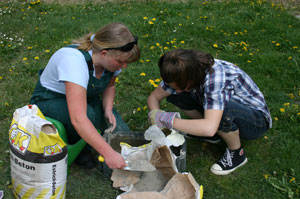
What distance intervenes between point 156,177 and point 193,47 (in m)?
2.35

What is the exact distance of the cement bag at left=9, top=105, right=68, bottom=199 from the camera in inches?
62.9

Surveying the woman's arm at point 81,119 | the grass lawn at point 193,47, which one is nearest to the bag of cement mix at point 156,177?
the grass lawn at point 193,47

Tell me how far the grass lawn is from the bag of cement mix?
13 cm

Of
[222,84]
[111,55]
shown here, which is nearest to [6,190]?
[111,55]

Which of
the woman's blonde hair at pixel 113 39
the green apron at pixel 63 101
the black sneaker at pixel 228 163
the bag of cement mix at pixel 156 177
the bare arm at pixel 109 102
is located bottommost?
the black sneaker at pixel 228 163

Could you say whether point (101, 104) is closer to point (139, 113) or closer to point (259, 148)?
point (139, 113)

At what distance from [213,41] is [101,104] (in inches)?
88.9

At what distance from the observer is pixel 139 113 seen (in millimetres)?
2717

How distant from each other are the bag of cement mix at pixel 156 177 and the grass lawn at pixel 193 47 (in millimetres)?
131

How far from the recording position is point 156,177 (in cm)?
202

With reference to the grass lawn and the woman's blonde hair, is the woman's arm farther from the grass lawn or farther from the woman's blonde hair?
the grass lawn

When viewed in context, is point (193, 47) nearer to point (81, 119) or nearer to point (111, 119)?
point (111, 119)

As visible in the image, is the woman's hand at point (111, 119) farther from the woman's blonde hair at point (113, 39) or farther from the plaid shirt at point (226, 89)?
the woman's blonde hair at point (113, 39)

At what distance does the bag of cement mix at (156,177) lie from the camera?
1.79 meters
